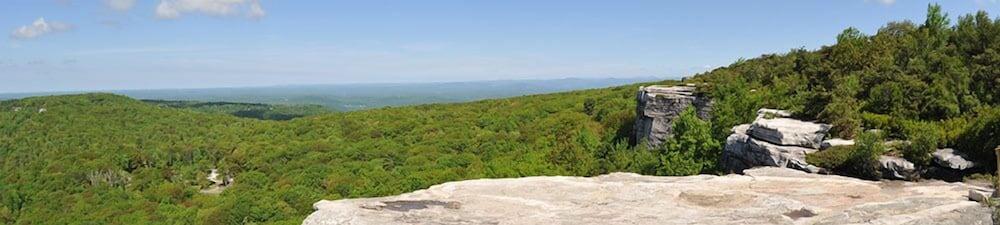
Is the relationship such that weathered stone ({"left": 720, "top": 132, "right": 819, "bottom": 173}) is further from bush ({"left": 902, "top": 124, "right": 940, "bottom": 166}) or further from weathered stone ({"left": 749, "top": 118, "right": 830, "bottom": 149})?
bush ({"left": 902, "top": 124, "right": 940, "bottom": 166})

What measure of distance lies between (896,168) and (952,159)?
157 cm

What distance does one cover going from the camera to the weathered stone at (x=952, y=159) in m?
17.4

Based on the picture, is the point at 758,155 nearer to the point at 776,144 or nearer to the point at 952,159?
the point at 776,144

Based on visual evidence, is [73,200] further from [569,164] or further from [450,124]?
[569,164]

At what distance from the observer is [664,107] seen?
41.5 m

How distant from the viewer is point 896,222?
1118cm

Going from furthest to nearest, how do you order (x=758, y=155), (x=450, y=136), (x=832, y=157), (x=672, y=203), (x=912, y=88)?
(x=450, y=136) → (x=912, y=88) → (x=758, y=155) → (x=832, y=157) → (x=672, y=203)

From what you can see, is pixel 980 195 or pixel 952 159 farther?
pixel 952 159

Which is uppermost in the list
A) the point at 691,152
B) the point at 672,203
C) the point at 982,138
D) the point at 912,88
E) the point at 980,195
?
the point at 912,88

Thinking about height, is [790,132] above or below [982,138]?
below

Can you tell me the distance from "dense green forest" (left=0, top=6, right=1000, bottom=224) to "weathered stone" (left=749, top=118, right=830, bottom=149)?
837mm

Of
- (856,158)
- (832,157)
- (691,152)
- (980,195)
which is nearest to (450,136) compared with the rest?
(691,152)

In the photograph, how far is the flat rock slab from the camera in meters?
12.0

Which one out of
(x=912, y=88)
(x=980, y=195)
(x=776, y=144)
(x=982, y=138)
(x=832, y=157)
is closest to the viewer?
(x=980, y=195)
